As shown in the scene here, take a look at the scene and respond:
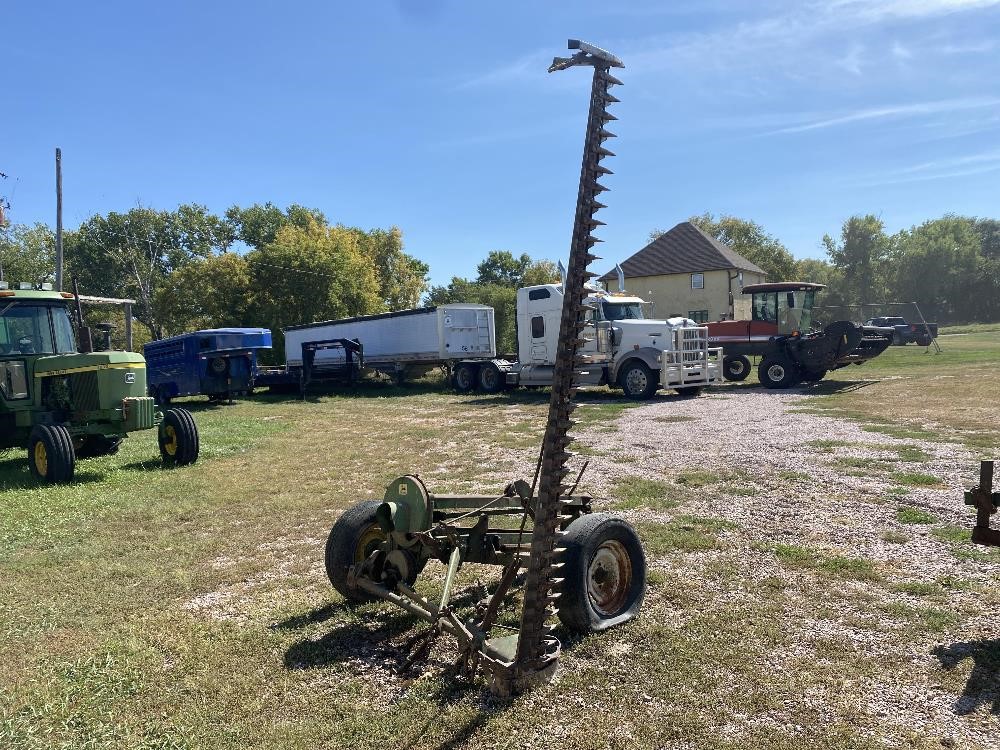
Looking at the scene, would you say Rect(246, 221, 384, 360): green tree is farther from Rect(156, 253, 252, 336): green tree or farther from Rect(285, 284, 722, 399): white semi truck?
Rect(285, 284, 722, 399): white semi truck

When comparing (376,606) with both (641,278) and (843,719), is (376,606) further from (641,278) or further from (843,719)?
(641,278)

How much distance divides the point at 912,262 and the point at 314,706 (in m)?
82.1

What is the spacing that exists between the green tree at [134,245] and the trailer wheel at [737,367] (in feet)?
138

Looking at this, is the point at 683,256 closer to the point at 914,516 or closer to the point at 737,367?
the point at 737,367

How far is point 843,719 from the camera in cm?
304

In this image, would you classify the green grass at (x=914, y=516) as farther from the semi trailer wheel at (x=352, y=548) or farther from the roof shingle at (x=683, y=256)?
the roof shingle at (x=683, y=256)

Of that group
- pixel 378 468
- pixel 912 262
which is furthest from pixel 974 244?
pixel 378 468

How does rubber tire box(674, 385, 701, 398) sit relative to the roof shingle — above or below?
below

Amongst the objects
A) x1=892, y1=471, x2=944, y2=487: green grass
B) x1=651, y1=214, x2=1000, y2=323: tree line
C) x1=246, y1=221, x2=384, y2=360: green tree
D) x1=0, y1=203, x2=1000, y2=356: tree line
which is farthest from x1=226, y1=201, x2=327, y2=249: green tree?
x1=892, y1=471, x2=944, y2=487: green grass

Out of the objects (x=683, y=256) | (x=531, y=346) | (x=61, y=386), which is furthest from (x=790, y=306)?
(x=683, y=256)

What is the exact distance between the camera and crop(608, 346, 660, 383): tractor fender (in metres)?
16.7

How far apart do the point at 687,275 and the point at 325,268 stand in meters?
21.0

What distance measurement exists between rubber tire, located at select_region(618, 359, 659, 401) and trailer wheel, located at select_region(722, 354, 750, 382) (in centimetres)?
563

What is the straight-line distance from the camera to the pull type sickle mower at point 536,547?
2764mm
